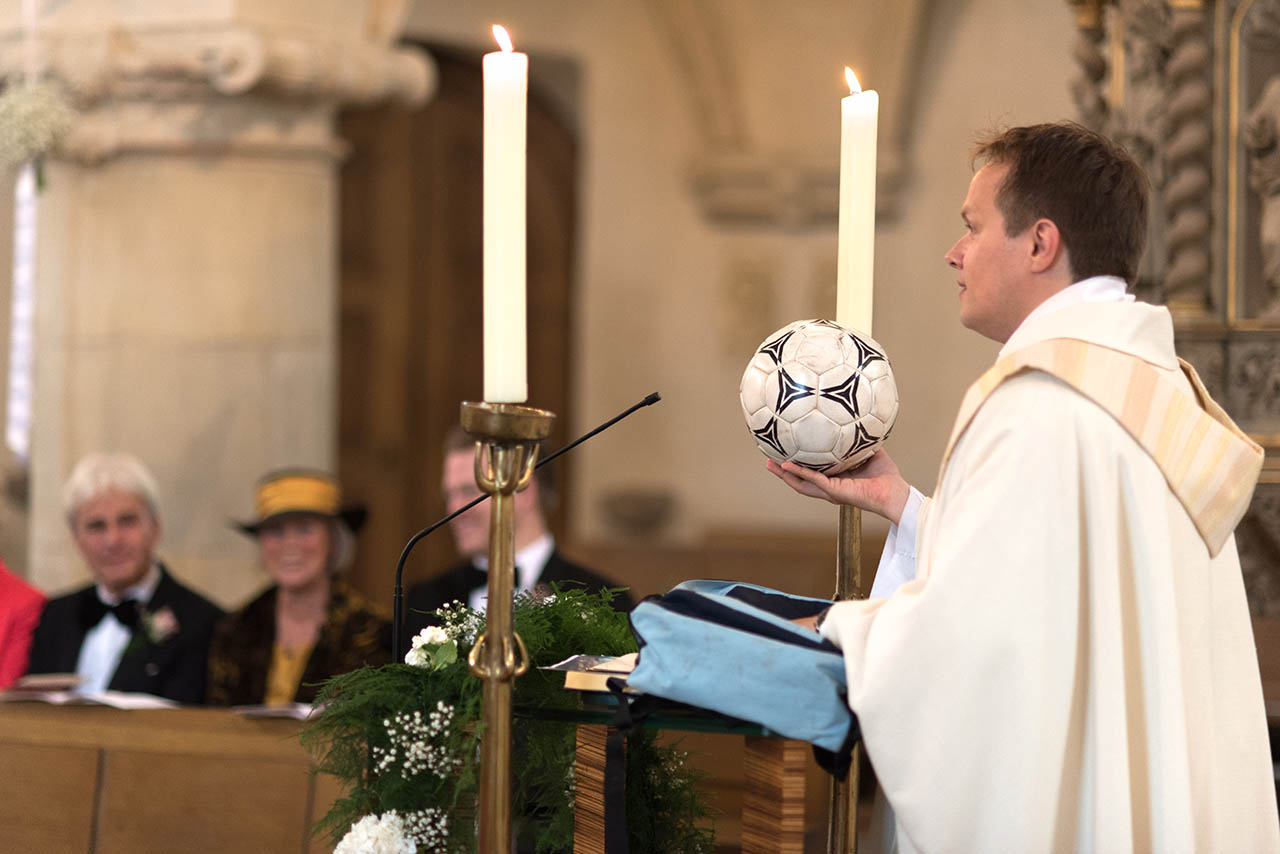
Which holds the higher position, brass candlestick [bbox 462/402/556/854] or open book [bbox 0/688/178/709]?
brass candlestick [bbox 462/402/556/854]

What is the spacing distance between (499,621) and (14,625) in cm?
347

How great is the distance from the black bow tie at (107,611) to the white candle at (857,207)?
321 centimetres

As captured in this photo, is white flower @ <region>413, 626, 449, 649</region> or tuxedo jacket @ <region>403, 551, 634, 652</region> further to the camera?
tuxedo jacket @ <region>403, 551, 634, 652</region>

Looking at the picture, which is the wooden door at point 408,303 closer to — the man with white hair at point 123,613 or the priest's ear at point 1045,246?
the man with white hair at point 123,613

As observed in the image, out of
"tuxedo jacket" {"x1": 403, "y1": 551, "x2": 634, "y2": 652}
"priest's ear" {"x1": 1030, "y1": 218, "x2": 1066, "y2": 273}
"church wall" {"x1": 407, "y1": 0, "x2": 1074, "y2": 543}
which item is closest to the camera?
"priest's ear" {"x1": 1030, "y1": 218, "x2": 1066, "y2": 273}

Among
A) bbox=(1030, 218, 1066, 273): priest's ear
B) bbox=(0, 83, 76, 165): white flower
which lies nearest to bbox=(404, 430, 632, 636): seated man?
bbox=(0, 83, 76, 165): white flower

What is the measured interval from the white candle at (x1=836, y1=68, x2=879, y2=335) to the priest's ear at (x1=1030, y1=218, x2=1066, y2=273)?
9.1 inches

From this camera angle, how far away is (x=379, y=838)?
212 centimetres

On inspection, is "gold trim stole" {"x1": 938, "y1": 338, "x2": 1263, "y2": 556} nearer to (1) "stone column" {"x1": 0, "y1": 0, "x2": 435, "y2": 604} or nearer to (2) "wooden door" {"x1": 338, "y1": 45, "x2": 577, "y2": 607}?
(1) "stone column" {"x1": 0, "y1": 0, "x2": 435, "y2": 604}

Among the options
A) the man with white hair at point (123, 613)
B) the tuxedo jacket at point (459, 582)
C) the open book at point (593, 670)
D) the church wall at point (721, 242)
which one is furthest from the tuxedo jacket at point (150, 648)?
the church wall at point (721, 242)

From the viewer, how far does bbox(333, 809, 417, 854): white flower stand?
2.11 meters

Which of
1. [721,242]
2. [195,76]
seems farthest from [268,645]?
[721,242]

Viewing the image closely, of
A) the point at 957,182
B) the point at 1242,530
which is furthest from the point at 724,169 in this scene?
the point at 1242,530

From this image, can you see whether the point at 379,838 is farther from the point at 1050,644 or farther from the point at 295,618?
the point at 295,618
